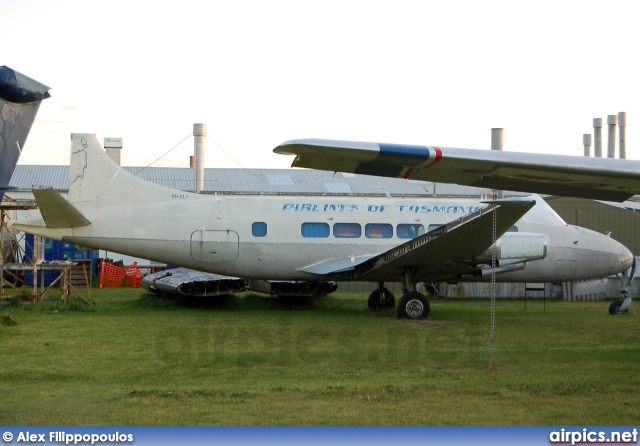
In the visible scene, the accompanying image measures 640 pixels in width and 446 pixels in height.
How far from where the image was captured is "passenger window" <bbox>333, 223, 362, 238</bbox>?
19859 mm

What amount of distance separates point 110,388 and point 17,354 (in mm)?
3492

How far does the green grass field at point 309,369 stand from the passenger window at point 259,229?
2.13m

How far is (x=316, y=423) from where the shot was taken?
25.7 ft

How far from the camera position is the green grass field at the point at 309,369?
8.26m

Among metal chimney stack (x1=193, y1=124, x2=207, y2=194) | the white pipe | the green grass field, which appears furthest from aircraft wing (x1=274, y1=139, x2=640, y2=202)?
the white pipe

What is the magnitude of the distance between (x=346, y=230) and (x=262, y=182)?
72.4 ft

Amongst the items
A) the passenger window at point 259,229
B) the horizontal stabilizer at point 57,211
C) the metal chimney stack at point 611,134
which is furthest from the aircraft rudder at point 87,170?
the metal chimney stack at point 611,134

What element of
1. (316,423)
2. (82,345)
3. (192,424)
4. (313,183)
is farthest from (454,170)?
(313,183)

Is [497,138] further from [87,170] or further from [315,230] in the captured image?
[87,170]

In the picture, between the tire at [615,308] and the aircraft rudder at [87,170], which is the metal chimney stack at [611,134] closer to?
the tire at [615,308]

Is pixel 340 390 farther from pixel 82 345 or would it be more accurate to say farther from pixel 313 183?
pixel 313 183

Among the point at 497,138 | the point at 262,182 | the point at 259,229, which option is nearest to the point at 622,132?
the point at 497,138

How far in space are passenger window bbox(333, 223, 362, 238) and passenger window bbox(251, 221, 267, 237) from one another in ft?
6.17

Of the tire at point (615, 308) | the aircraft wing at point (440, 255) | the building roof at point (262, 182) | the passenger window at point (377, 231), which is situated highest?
the building roof at point (262, 182)
